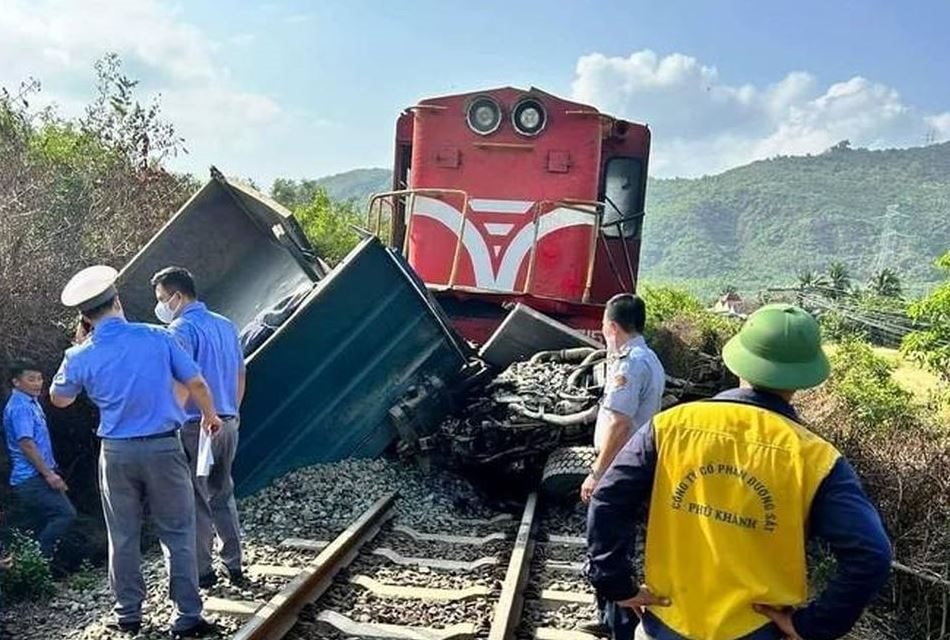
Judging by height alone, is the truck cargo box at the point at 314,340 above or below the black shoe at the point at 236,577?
above

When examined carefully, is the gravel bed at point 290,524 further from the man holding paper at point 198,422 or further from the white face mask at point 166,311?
the white face mask at point 166,311

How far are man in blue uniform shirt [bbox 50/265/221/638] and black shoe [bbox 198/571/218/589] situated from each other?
1.61 ft

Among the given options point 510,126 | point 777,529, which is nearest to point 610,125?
point 510,126

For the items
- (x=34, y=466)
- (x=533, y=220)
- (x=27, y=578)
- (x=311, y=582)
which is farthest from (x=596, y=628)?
(x=533, y=220)

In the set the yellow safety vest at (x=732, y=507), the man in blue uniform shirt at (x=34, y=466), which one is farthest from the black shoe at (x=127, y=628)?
the yellow safety vest at (x=732, y=507)

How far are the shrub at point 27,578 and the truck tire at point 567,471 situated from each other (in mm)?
3135

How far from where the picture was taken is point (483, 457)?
6.64m

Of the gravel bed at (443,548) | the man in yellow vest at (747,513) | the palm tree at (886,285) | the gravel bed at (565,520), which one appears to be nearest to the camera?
the man in yellow vest at (747,513)

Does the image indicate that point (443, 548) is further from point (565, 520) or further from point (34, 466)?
point (34, 466)

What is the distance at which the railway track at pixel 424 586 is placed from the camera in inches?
168

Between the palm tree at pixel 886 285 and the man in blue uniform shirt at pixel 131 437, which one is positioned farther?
the palm tree at pixel 886 285

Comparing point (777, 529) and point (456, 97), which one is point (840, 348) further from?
point (777, 529)

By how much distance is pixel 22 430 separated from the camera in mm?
5887

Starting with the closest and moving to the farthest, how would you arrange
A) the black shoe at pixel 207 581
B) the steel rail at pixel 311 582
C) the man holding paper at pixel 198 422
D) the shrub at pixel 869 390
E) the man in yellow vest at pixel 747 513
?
1. the man in yellow vest at pixel 747 513
2. the steel rail at pixel 311 582
3. the black shoe at pixel 207 581
4. the man holding paper at pixel 198 422
5. the shrub at pixel 869 390
